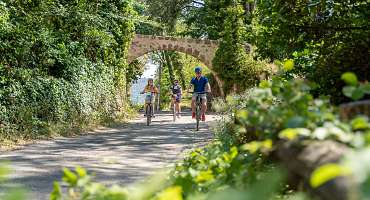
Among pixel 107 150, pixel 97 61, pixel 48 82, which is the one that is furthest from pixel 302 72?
pixel 97 61

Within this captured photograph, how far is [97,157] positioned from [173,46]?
75.8 feet

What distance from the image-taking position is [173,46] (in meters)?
31.0

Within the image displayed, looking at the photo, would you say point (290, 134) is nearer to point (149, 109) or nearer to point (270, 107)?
point (270, 107)

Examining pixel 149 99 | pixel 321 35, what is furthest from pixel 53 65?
pixel 321 35

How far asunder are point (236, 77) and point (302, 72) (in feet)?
70.1

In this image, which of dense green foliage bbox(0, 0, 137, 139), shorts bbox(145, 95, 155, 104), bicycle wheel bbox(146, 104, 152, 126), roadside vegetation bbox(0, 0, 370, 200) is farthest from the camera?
shorts bbox(145, 95, 155, 104)

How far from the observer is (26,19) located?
37.8 feet

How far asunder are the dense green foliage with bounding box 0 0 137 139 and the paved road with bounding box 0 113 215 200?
81 centimetres

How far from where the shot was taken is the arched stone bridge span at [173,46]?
99.5 feet

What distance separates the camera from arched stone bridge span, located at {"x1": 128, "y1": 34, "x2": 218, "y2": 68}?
30328 mm

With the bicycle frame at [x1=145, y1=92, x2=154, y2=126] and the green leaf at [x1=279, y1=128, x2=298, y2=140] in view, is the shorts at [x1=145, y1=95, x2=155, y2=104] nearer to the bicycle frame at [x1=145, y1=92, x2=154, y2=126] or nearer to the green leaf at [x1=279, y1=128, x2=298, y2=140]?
the bicycle frame at [x1=145, y1=92, x2=154, y2=126]

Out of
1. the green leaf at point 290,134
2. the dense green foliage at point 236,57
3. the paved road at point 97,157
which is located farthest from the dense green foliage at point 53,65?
the dense green foliage at point 236,57

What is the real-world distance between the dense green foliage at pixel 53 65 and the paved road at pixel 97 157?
0.81m

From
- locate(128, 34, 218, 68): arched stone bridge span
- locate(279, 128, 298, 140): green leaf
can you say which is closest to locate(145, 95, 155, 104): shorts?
locate(128, 34, 218, 68): arched stone bridge span
